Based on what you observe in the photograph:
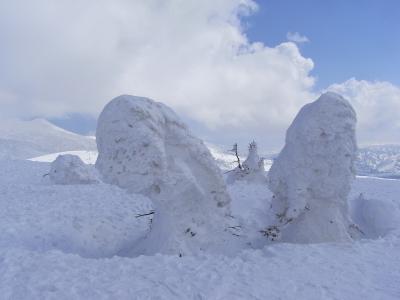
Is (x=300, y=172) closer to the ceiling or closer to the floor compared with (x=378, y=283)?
closer to the ceiling

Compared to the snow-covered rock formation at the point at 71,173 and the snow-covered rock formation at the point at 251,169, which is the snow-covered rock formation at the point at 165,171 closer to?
the snow-covered rock formation at the point at 71,173

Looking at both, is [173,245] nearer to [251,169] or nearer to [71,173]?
[71,173]

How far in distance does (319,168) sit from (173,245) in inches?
179

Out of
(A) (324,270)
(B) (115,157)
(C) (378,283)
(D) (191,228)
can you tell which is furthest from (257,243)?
(B) (115,157)

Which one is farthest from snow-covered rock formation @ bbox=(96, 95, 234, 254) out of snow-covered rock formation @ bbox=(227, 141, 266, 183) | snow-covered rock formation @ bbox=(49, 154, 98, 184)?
snow-covered rock formation @ bbox=(227, 141, 266, 183)

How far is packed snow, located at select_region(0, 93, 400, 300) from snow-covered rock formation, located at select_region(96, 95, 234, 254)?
1.1 inches

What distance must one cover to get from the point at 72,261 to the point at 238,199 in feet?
28.8

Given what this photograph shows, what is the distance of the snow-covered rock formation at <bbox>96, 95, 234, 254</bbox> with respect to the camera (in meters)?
9.00

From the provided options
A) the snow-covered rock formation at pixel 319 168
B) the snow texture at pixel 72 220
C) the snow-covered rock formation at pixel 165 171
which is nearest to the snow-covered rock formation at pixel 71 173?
the snow texture at pixel 72 220

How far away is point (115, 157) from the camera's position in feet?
29.9

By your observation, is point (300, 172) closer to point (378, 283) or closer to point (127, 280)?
point (378, 283)

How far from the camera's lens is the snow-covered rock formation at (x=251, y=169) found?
23.6m

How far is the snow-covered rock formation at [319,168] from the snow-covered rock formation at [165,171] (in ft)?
6.71

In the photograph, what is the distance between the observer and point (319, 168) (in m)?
10.6
